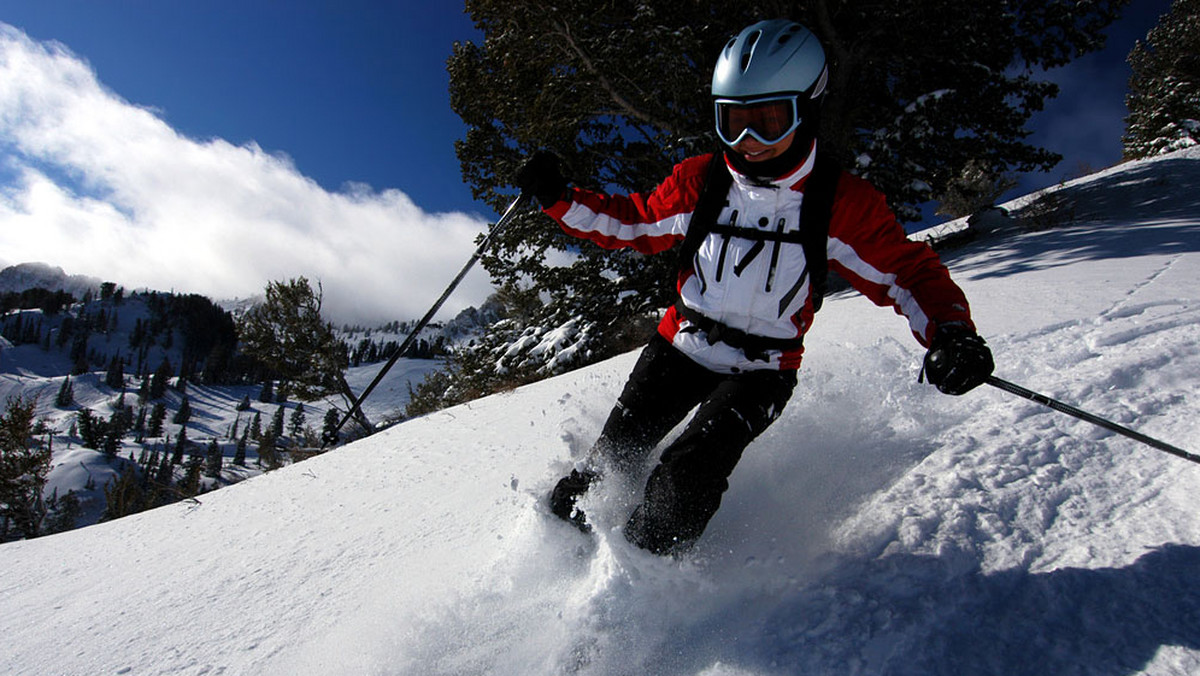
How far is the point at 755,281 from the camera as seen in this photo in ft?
7.32

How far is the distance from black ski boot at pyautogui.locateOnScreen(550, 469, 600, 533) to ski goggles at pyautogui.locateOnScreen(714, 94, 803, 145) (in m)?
1.52

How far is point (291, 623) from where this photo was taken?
2.20 metres

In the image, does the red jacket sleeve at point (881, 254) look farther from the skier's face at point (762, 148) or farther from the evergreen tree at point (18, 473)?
the evergreen tree at point (18, 473)

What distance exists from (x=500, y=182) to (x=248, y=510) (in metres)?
8.38

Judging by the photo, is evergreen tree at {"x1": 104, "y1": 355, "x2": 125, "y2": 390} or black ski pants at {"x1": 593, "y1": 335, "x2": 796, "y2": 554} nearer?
black ski pants at {"x1": 593, "y1": 335, "x2": 796, "y2": 554}

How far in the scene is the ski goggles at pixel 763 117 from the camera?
2.13m

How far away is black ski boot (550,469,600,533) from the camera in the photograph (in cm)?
217

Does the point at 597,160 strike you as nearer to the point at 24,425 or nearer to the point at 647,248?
the point at 647,248

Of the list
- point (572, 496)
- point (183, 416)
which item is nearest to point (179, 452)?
point (183, 416)

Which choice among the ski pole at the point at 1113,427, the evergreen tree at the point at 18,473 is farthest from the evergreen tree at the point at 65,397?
the ski pole at the point at 1113,427

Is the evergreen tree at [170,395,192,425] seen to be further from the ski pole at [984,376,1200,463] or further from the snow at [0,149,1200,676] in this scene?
the ski pole at [984,376,1200,463]

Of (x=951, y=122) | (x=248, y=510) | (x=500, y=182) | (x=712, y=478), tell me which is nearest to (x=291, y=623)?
(x=712, y=478)

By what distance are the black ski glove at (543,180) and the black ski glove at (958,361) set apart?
176 cm

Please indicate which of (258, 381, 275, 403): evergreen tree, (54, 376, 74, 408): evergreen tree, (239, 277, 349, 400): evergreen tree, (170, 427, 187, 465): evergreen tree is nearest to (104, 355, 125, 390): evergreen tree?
(54, 376, 74, 408): evergreen tree
